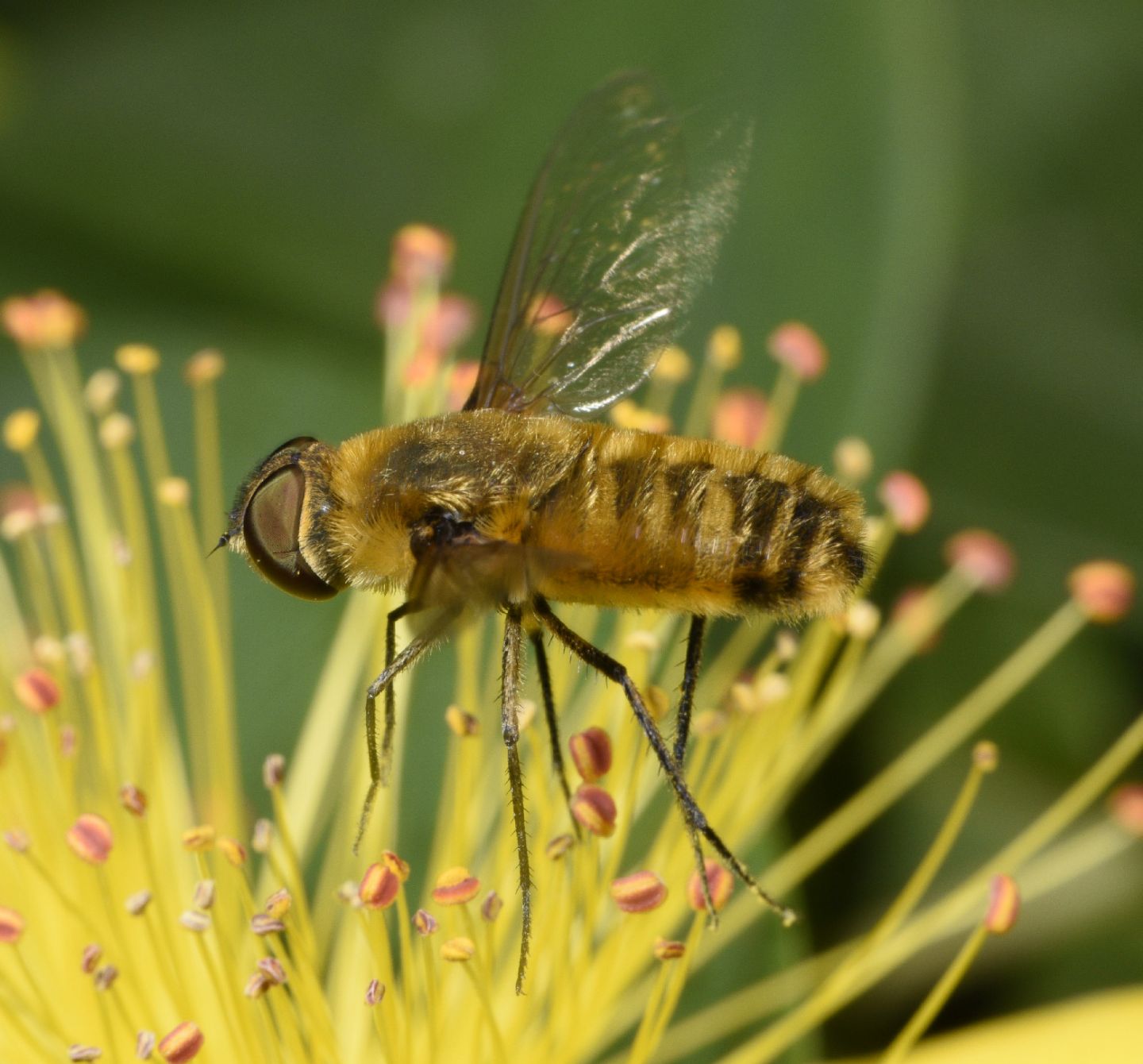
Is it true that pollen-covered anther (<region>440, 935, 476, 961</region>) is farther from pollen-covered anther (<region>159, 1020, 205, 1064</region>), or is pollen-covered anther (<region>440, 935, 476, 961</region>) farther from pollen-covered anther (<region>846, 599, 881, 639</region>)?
pollen-covered anther (<region>846, 599, 881, 639</region>)

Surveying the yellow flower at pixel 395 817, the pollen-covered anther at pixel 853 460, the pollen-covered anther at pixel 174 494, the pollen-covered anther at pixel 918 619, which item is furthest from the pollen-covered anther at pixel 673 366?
the pollen-covered anther at pixel 174 494

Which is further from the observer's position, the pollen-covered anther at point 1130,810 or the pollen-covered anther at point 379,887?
the pollen-covered anther at point 1130,810

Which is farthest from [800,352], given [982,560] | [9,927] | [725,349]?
[9,927]

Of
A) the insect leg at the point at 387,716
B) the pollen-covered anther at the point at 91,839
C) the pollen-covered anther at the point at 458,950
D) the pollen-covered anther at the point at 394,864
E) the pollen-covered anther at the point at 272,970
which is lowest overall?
the pollen-covered anther at the point at 272,970

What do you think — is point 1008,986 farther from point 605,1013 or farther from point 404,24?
point 404,24

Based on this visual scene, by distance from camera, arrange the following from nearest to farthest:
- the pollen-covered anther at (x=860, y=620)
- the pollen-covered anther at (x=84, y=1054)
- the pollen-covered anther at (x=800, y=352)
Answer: the pollen-covered anther at (x=84, y=1054) → the pollen-covered anther at (x=860, y=620) → the pollen-covered anther at (x=800, y=352)

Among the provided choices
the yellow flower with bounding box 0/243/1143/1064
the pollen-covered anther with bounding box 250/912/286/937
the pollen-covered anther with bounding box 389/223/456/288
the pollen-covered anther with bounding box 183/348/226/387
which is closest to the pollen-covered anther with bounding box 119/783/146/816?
the yellow flower with bounding box 0/243/1143/1064

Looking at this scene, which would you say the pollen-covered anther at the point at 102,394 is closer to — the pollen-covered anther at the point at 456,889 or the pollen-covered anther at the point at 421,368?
the pollen-covered anther at the point at 421,368
